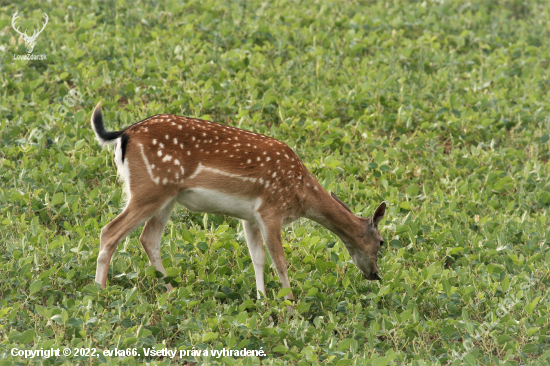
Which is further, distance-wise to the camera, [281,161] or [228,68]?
[228,68]

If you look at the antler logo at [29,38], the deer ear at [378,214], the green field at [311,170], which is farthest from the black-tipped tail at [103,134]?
the antler logo at [29,38]

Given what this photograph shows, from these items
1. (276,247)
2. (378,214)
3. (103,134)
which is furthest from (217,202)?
(378,214)

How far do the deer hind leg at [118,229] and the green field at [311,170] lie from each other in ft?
0.81

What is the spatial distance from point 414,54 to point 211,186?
266 inches

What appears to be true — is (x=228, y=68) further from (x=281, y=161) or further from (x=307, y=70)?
(x=281, y=161)

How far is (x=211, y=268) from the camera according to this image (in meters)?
7.18

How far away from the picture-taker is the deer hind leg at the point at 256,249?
7.14 metres

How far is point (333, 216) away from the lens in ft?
24.0

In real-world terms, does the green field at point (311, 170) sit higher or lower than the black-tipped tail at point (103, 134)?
lower

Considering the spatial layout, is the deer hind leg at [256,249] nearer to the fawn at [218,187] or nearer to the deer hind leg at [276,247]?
the fawn at [218,187]

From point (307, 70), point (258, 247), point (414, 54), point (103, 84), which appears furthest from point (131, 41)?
point (258, 247)

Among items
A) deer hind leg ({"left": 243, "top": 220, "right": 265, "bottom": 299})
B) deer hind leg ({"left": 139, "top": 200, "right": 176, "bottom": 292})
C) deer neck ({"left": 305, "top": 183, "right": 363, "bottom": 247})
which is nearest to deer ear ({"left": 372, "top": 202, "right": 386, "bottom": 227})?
deer neck ({"left": 305, "top": 183, "right": 363, "bottom": 247})

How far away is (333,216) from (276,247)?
2.45ft

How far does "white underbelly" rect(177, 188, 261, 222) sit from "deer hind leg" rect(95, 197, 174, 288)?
0.38m
